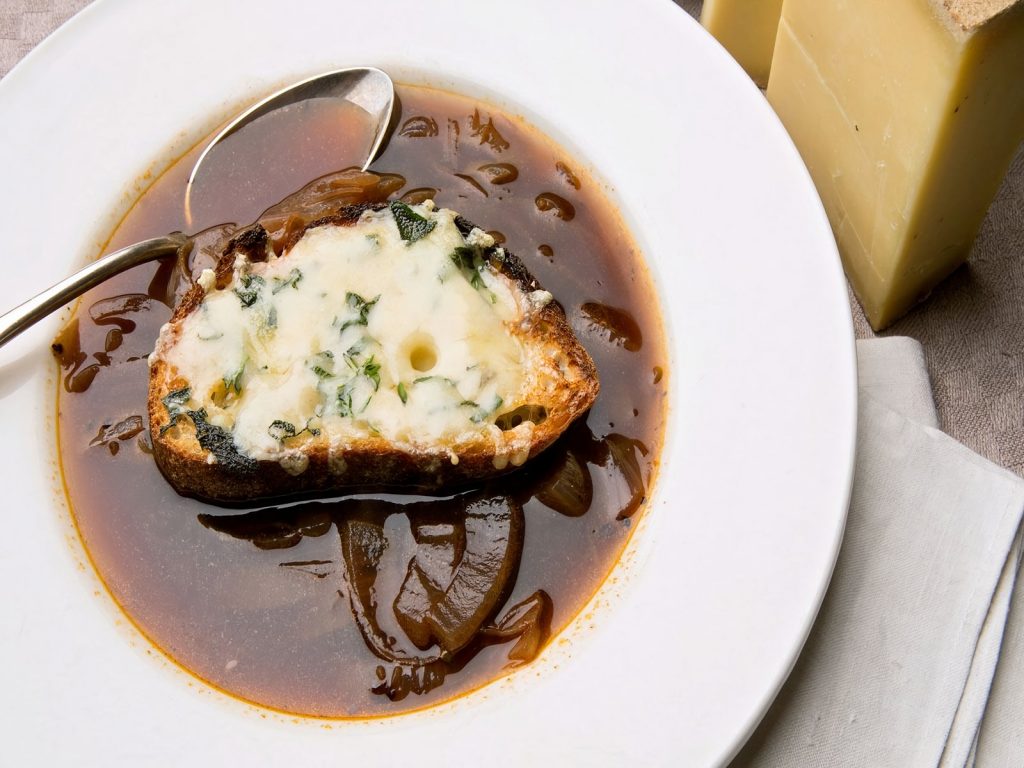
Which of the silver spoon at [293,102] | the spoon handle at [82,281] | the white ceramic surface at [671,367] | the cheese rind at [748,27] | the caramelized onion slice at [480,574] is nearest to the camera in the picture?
the white ceramic surface at [671,367]

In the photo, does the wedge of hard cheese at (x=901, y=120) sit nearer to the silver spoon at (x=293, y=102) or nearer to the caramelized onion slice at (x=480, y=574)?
the silver spoon at (x=293, y=102)

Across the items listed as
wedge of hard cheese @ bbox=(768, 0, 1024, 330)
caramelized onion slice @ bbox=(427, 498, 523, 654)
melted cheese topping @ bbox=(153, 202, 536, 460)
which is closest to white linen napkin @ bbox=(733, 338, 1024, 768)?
wedge of hard cheese @ bbox=(768, 0, 1024, 330)

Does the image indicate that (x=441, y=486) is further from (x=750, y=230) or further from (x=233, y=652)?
(x=750, y=230)

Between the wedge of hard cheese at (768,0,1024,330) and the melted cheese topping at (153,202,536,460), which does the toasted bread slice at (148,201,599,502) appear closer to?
the melted cheese topping at (153,202,536,460)

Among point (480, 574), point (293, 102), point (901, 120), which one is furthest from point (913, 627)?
point (293, 102)

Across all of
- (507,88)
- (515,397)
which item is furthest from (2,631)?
(507,88)

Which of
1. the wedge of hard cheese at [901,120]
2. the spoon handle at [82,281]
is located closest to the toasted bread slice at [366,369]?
the spoon handle at [82,281]
